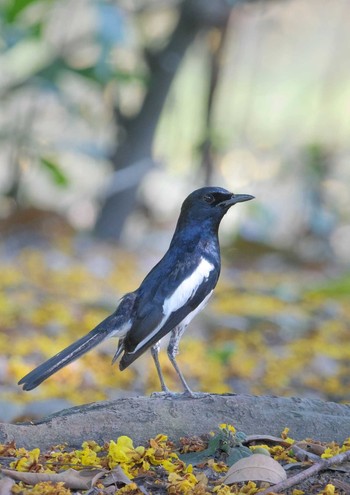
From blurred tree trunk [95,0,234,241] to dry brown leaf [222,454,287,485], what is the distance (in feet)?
26.1

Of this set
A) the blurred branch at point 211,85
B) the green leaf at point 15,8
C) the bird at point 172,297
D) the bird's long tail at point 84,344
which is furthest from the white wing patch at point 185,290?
the blurred branch at point 211,85

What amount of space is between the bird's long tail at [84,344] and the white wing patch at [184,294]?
6.0 inches

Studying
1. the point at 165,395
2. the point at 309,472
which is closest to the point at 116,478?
the point at 309,472

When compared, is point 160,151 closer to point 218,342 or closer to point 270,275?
point 270,275

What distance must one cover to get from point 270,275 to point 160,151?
4.94m

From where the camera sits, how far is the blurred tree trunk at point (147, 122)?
34.9ft

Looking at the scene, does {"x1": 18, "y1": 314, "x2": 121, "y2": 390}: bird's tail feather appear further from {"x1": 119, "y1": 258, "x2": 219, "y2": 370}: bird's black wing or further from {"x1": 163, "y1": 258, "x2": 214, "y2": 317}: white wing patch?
{"x1": 163, "y1": 258, "x2": 214, "y2": 317}: white wing patch

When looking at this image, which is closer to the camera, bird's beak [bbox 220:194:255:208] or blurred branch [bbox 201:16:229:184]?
bird's beak [bbox 220:194:255:208]

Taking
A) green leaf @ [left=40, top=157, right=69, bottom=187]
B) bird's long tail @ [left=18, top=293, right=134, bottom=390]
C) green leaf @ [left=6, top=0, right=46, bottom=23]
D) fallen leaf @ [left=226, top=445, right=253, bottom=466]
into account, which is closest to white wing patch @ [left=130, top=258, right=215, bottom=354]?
bird's long tail @ [left=18, top=293, right=134, bottom=390]

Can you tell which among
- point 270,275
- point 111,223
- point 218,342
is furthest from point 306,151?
point 218,342

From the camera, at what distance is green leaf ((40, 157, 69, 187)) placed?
9414 mm

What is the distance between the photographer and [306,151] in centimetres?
1312

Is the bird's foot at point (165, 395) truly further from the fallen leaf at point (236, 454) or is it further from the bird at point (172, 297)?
the fallen leaf at point (236, 454)

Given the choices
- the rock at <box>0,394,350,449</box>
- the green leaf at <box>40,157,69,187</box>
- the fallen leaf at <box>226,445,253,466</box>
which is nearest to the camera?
the fallen leaf at <box>226,445,253,466</box>
